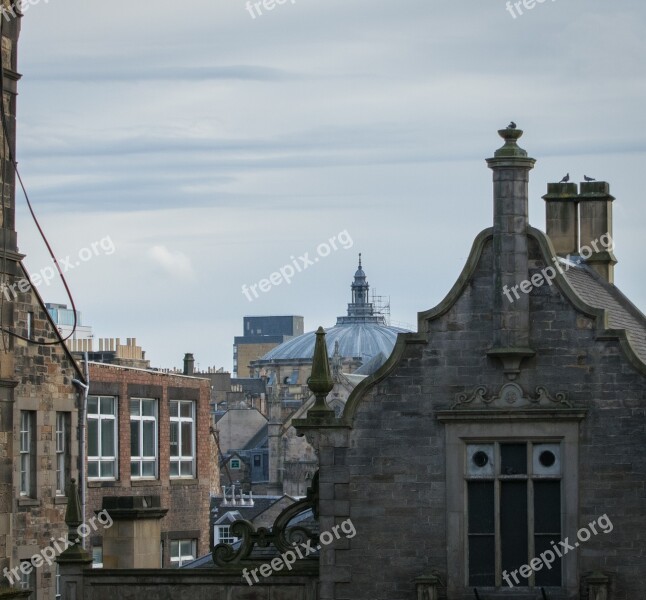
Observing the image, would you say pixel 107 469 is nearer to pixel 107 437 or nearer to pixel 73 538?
pixel 107 437

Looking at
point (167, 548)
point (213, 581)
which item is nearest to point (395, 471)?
point (213, 581)

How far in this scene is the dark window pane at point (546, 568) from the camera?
27.5 metres

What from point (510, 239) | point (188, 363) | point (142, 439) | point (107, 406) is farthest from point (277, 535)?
point (188, 363)

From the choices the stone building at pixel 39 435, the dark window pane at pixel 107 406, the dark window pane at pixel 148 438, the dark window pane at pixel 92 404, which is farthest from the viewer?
the dark window pane at pixel 148 438

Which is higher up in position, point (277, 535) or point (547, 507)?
point (547, 507)

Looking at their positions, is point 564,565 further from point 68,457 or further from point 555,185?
point 68,457

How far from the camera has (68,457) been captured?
43.6 m

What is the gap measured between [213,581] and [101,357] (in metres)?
41.9

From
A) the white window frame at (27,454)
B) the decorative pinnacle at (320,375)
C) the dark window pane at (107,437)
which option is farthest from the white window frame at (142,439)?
the decorative pinnacle at (320,375)

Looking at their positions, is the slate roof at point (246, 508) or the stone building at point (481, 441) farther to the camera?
the slate roof at point (246, 508)

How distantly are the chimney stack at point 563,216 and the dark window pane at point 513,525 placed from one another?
343 inches

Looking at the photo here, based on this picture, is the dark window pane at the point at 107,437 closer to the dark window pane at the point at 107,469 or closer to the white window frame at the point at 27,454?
the dark window pane at the point at 107,469

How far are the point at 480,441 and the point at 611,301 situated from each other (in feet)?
19.3

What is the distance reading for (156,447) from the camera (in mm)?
54375
